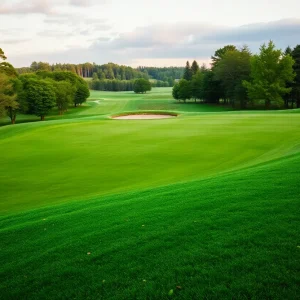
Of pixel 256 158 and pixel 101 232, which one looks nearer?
pixel 101 232

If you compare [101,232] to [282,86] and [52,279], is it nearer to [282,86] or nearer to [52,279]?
[52,279]

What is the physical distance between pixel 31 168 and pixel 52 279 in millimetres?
13491

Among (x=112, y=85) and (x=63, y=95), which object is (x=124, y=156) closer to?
(x=63, y=95)

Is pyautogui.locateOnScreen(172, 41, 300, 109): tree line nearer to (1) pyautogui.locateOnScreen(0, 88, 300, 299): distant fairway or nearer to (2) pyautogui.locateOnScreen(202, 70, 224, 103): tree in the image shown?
(2) pyautogui.locateOnScreen(202, 70, 224, 103): tree

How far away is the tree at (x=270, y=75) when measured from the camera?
5809 centimetres

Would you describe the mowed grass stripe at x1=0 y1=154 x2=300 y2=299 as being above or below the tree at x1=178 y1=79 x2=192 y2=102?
below

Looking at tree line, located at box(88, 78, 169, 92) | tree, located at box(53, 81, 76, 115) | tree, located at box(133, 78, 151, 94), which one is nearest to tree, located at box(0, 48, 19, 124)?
tree, located at box(53, 81, 76, 115)

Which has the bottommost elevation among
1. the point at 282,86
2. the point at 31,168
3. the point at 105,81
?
the point at 31,168

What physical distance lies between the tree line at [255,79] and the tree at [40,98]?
4039cm

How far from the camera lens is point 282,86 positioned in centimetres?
5956

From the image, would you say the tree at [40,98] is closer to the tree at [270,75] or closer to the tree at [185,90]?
the tree at [185,90]

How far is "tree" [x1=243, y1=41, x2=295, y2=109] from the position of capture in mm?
58094

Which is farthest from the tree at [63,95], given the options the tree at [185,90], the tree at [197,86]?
the tree at [197,86]

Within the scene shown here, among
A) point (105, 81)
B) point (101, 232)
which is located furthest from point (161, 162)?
point (105, 81)
